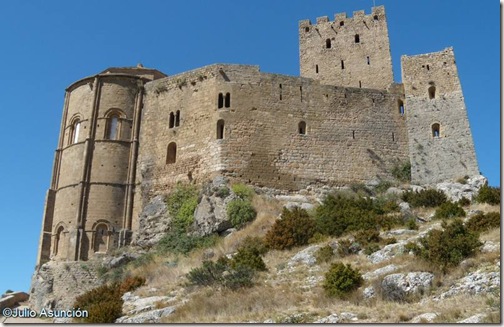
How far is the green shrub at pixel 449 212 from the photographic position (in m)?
16.8

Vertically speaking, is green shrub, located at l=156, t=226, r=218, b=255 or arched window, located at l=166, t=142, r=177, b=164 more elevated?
arched window, located at l=166, t=142, r=177, b=164

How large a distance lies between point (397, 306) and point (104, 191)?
16.6 meters

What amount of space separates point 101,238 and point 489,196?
1624 cm

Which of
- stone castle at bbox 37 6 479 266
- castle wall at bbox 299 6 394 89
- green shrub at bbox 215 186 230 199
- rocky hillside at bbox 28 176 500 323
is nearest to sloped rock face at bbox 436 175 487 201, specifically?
rocky hillside at bbox 28 176 500 323

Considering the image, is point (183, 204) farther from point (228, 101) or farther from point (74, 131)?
point (74, 131)

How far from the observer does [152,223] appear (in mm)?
22344

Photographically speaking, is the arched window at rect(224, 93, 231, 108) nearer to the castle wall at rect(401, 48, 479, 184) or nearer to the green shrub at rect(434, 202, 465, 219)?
the castle wall at rect(401, 48, 479, 184)

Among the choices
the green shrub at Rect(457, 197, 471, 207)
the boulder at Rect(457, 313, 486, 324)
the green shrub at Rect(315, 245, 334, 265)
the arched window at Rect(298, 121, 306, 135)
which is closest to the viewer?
the boulder at Rect(457, 313, 486, 324)

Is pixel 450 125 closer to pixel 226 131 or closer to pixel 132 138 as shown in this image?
pixel 226 131

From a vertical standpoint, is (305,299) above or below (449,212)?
below

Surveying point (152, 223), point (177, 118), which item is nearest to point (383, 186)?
point (177, 118)

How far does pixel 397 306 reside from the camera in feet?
33.3

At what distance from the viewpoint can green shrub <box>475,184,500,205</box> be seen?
59.1 ft

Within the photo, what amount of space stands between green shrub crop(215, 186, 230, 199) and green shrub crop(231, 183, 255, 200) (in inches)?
11.8
